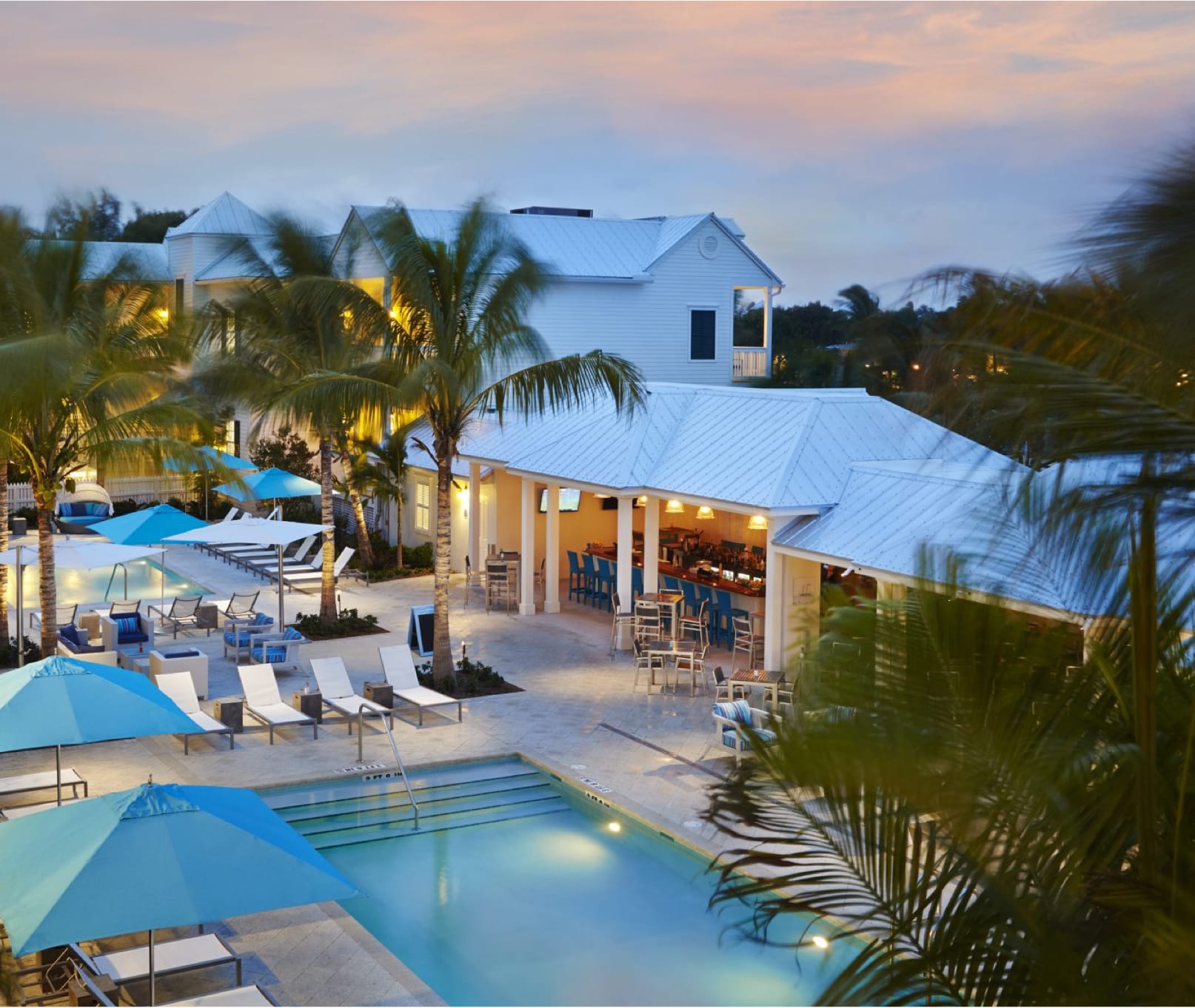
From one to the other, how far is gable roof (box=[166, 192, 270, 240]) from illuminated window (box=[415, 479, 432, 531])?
1493 cm

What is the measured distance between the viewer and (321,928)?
11.3 meters

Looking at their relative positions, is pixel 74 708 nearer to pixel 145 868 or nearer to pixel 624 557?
pixel 145 868

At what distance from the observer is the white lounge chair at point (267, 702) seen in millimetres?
16875

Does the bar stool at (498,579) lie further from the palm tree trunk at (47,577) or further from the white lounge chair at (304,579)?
the palm tree trunk at (47,577)

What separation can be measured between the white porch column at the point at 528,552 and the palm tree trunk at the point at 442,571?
530 cm

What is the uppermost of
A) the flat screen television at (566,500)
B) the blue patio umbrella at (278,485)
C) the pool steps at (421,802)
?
the blue patio umbrella at (278,485)

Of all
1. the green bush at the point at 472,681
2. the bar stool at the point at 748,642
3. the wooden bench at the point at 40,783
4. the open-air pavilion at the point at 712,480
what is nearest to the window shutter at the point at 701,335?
the open-air pavilion at the point at 712,480

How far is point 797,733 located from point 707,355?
30293 mm

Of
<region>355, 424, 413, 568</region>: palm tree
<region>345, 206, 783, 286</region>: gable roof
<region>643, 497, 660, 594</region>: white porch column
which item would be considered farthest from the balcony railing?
<region>643, 497, 660, 594</region>: white porch column

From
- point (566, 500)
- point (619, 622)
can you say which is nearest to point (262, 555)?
point (566, 500)

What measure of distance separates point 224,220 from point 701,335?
17675 mm

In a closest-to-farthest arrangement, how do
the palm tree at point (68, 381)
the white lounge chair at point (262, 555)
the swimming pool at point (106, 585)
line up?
the palm tree at point (68, 381) < the swimming pool at point (106, 585) < the white lounge chair at point (262, 555)

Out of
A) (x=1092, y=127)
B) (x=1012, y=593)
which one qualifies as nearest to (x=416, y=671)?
(x=1012, y=593)

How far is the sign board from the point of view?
2112 cm
